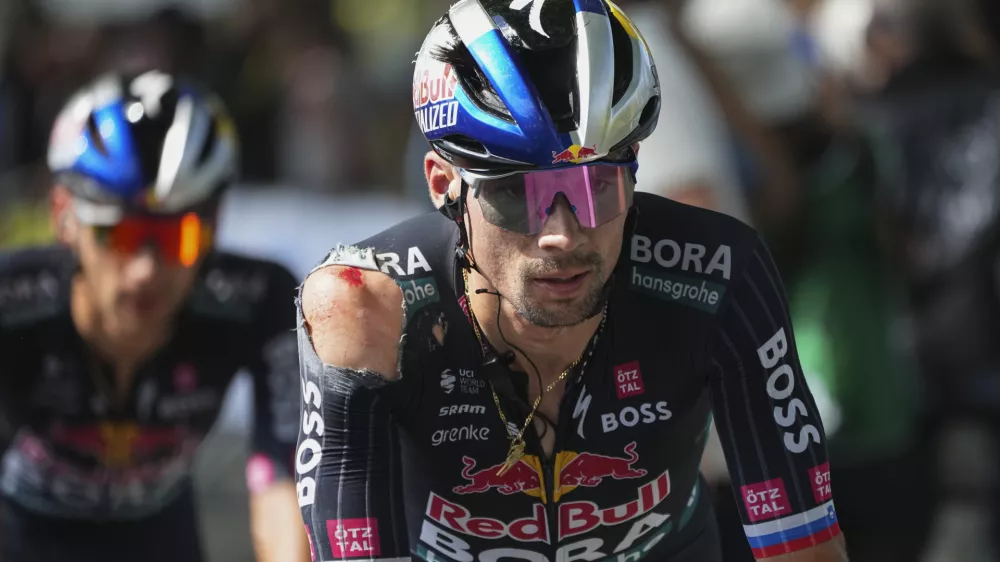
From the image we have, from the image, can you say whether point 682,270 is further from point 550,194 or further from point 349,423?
point 349,423

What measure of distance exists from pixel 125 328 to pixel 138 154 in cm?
61

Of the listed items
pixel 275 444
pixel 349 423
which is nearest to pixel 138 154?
pixel 275 444

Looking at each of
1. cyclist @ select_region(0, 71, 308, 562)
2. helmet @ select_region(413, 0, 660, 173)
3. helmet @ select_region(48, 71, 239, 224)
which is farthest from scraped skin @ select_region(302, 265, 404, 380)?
helmet @ select_region(48, 71, 239, 224)

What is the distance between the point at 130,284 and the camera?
514cm

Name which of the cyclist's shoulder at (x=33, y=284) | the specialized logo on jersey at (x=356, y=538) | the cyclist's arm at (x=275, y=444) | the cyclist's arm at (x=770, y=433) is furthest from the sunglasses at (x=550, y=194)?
the cyclist's shoulder at (x=33, y=284)

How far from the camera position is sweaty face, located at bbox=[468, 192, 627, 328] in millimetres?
3482

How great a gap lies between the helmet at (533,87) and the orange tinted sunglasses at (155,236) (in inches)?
72.6

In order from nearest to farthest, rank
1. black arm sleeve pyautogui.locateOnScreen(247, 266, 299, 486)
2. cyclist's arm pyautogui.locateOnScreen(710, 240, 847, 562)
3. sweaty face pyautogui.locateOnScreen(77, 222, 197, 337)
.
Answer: cyclist's arm pyautogui.locateOnScreen(710, 240, 847, 562) < black arm sleeve pyautogui.locateOnScreen(247, 266, 299, 486) < sweaty face pyautogui.locateOnScreen(77, 222, 197, 337)

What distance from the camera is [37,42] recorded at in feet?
40.1

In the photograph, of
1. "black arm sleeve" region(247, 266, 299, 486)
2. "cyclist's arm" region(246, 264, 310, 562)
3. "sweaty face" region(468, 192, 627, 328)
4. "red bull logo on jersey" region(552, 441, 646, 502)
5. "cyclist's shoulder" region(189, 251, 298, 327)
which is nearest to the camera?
"sweaty face" region(468, 192, 627, 328)

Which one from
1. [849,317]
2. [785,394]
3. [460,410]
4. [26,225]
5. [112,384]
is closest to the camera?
[785,394]

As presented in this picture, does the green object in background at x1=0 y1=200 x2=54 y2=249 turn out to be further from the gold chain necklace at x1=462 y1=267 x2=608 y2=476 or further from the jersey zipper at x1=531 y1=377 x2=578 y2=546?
the jersey zipper at x1=531 y1=377 x2=578 y2=546

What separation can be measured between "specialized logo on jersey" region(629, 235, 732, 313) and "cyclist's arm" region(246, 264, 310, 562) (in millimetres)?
1509

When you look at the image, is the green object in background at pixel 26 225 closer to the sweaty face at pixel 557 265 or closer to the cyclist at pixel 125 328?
the cyclist at pixel 125 328
